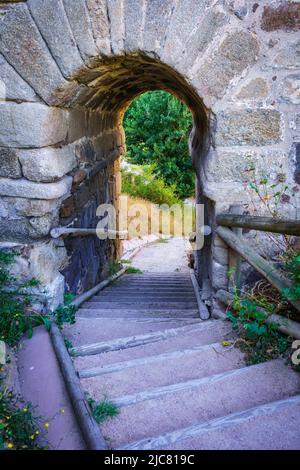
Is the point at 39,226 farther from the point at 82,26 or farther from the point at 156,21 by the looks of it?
the point at 156,21

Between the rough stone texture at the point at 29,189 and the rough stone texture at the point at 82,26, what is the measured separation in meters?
0.94

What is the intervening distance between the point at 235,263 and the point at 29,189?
1.60 metres

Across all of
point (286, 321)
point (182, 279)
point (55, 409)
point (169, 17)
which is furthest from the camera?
point (182, 279)

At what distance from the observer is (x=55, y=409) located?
2029 mm

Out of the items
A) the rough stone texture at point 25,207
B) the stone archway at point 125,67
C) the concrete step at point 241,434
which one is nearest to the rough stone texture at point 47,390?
the concrete step at point 241,434

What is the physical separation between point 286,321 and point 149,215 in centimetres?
1036

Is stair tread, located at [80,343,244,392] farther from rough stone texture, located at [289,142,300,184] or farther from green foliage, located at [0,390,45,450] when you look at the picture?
rough stone texture, located at [289,142,300,184]

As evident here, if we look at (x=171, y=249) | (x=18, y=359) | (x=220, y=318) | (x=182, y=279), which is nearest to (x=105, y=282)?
(x=182, y=279)

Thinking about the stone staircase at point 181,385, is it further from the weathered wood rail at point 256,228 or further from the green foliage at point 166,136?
the green foliage at point 166,136

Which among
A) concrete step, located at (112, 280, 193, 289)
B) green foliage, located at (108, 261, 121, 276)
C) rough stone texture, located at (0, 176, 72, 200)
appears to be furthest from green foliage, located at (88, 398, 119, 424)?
green foliage, located at (108, 261, 121, 276)

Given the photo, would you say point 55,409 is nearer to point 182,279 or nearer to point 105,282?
point 105,282

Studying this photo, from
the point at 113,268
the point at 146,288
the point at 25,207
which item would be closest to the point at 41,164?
the point at 25,207

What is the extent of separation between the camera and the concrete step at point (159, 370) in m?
2.21

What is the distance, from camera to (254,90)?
8.81 feet
